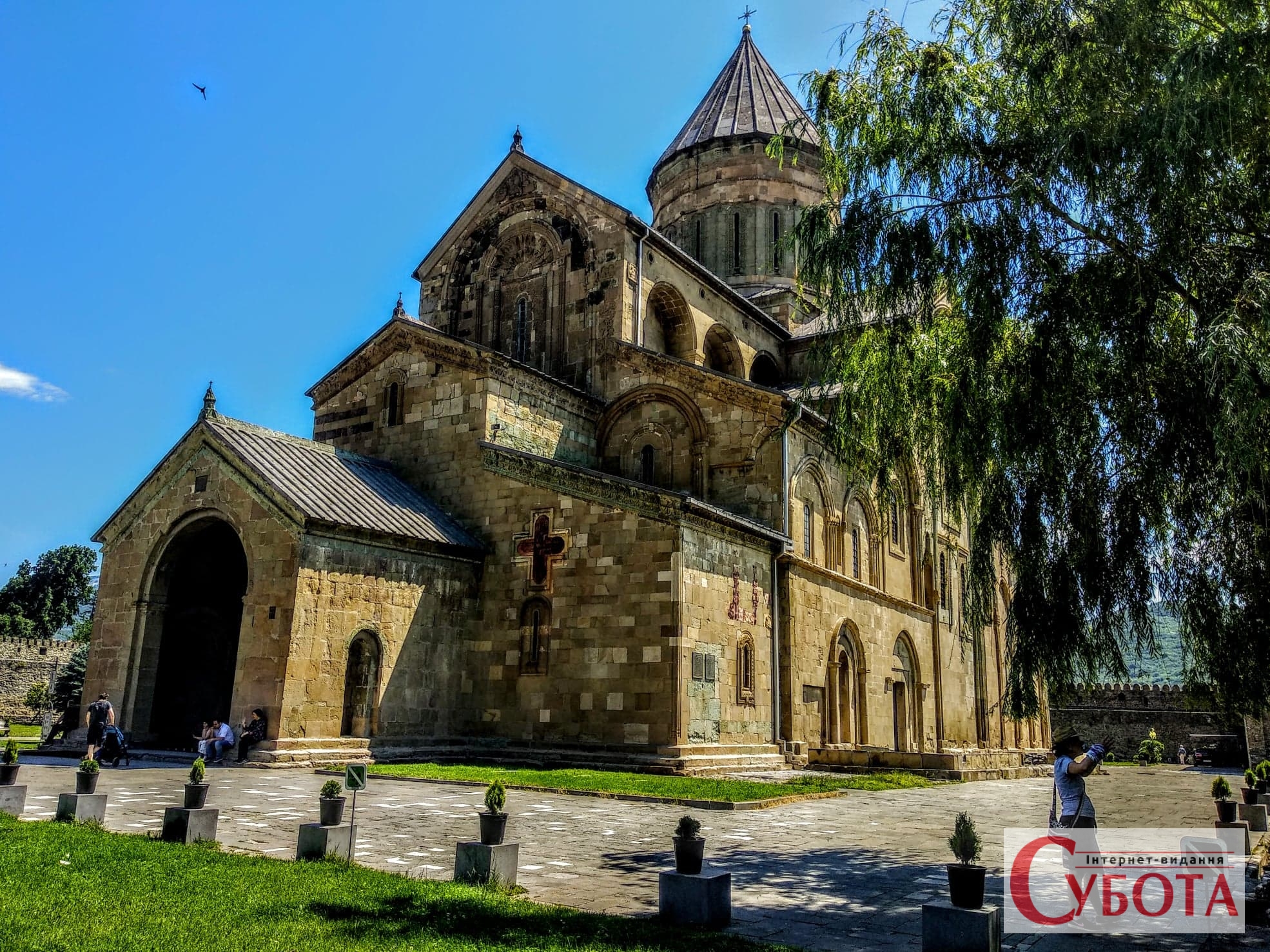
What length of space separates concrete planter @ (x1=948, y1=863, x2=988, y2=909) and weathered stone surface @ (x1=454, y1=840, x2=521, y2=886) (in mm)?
3107

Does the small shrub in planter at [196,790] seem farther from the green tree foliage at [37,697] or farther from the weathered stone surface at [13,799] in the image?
the green tree foliage at [37,697]

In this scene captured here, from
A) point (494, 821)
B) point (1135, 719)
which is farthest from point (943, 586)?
point (494, 821)

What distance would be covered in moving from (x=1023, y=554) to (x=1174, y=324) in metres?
2.42

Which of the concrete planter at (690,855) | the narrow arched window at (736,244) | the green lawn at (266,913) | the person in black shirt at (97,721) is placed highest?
the narrow arched window at (736,244)

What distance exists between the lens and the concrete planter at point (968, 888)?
528cm

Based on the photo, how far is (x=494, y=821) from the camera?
23.2 ft

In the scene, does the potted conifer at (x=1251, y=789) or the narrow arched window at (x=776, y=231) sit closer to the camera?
the potted conifer at (x=1251, y=789)

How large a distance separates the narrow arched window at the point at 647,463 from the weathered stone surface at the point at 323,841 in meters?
14.8

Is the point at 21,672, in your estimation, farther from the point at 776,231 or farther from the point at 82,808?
the point at 82,808

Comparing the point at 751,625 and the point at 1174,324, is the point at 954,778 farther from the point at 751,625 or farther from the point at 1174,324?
the point at 1174,324

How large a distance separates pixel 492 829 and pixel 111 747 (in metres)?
10.6

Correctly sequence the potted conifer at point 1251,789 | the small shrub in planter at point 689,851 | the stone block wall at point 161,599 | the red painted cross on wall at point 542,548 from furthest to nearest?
the red painted cross on wall at point 542,548 < the stone block wall at point 161,599 < the potted conifer at point 1251,789 < the small shrub in planter at point 689,851

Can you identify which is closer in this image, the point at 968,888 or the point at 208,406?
the point at 968,888

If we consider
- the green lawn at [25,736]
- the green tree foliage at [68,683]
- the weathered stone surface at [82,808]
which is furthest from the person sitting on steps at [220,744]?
the green tree foliage at [68,683]
